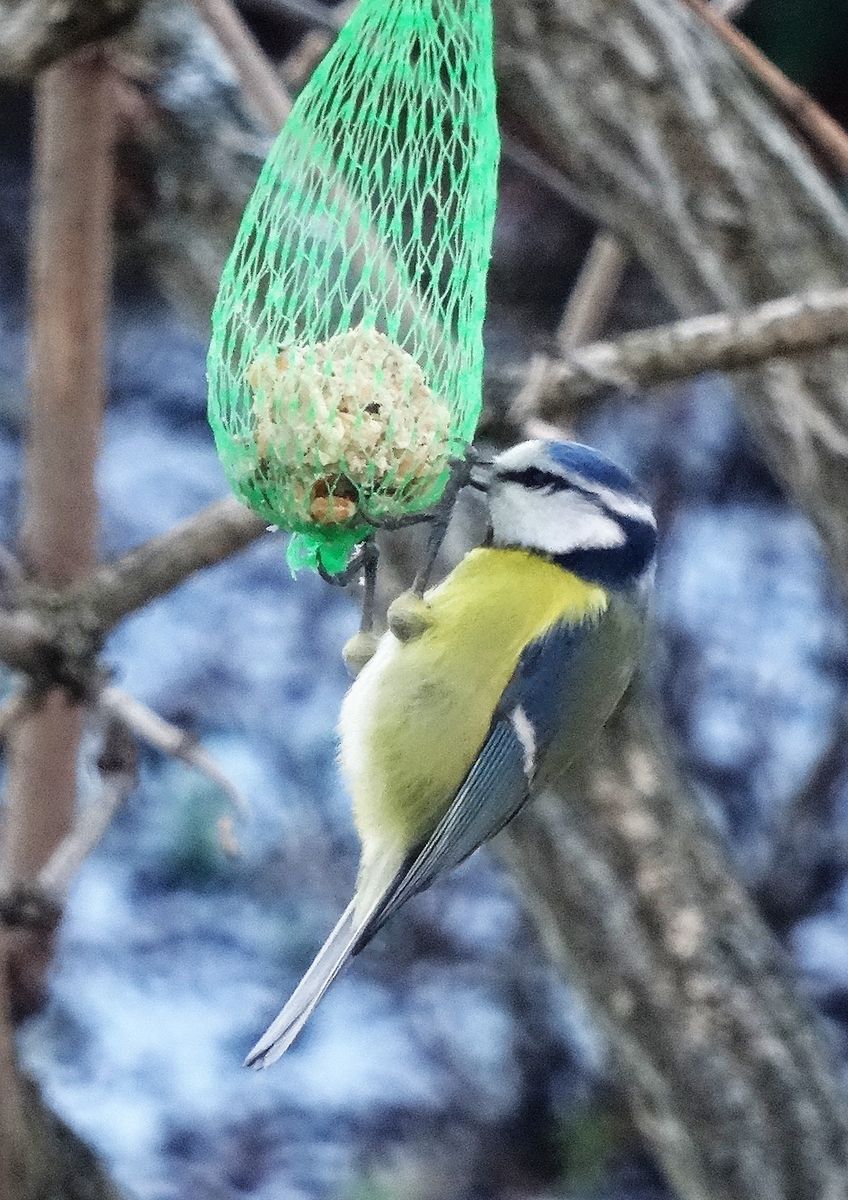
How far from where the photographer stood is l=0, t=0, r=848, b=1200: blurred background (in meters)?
2.72

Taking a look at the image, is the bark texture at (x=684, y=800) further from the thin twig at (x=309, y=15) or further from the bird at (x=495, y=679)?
the bird at (x=495, y=679)

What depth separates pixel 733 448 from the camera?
9.84 ft

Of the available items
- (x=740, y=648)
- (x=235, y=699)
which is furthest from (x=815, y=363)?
(x=235, y=699)

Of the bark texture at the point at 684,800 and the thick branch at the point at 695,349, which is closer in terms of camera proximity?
the thick branch at the point at 695,349

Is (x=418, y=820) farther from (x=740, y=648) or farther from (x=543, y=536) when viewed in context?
(x=740, y=648)

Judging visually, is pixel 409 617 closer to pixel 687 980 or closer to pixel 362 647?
pixel 362 647

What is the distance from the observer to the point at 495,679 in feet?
4.71

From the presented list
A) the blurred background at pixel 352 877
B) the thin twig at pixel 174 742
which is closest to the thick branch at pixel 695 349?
the thin twig at pixel 174 742

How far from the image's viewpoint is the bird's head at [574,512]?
134cm

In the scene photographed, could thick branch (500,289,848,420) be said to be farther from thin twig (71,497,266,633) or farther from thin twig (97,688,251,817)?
thin twig (97,688,251,817)

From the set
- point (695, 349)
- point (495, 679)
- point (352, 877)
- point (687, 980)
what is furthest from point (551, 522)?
point (352, 877)

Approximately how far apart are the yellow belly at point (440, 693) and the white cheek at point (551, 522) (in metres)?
0.04

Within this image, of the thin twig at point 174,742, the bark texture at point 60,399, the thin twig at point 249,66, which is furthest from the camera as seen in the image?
the bark texture at point 60,399

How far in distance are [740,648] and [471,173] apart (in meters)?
1.68
